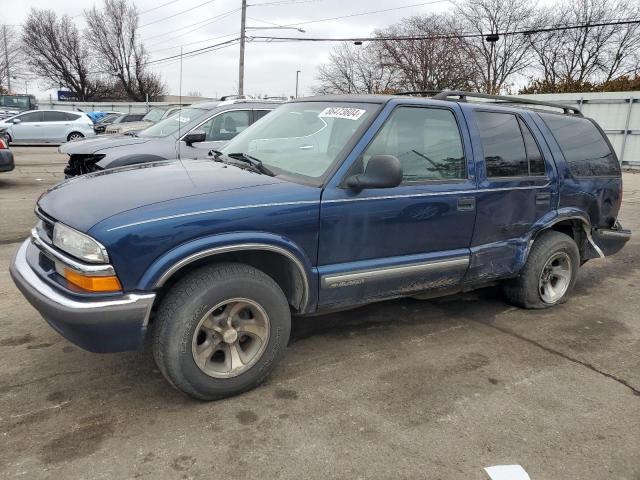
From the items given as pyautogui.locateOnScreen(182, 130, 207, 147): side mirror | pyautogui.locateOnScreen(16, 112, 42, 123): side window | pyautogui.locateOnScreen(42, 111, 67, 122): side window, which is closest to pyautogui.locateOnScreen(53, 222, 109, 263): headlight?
pyautogui.locateOnScreen(182, 130, 207, 147): side mirror

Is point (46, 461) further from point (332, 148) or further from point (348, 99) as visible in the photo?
point (348, 99)

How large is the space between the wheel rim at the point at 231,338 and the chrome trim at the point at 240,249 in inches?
11.3

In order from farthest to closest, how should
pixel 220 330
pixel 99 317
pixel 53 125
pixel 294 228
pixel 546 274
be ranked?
pixel 53 125 < pixel 546 274 < pixel 294 228 < pixel 220 330 < pixel 99 317

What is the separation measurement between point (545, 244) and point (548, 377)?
4.71ft

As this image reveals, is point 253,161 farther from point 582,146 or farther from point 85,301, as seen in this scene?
point 582,146

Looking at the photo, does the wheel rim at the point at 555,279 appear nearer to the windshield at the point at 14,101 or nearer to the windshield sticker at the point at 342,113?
the windshield sticker at the point at 342,113

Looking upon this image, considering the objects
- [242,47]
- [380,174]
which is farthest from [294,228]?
[242,47]

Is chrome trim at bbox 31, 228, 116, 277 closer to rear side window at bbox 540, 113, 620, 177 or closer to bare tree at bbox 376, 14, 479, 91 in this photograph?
rear side window at bbox 540, 113, 620, 177

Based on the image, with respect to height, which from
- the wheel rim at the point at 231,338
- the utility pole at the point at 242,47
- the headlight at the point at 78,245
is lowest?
the wheel rim at the point at 231,338

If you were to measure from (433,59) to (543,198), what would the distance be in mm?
36928

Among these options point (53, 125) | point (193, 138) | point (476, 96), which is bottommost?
point (193, 138)

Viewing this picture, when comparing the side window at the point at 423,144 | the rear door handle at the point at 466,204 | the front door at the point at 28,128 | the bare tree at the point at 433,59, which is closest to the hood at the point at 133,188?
the side window at the point at 423,144

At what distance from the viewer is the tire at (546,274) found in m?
4.50

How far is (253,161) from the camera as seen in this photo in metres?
3.62
